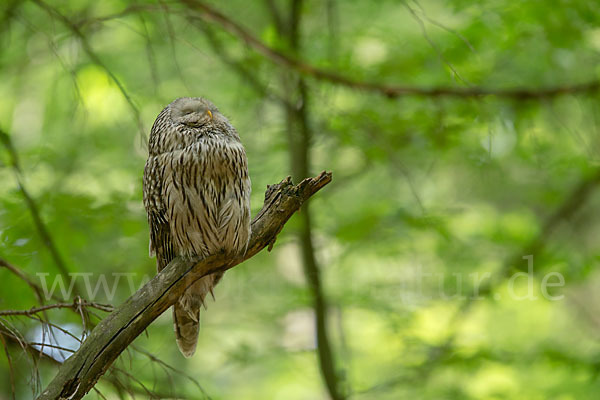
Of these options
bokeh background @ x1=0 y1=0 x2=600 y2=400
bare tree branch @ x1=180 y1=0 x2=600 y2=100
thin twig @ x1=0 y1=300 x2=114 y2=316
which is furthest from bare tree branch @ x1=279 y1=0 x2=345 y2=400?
thin twig @ x1=0 y1=300 x2=114 y2=316

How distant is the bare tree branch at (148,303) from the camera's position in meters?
1.99

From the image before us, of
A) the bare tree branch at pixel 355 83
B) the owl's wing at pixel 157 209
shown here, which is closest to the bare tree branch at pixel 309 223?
the bare tree branch at pixel 355 83

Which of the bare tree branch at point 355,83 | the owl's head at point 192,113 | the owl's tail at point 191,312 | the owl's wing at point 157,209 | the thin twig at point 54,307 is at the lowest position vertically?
the thin twig at point 54,307

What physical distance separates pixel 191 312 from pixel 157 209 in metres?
0.53

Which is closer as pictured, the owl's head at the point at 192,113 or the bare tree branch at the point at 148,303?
the bare tree branch at the point at 148,303

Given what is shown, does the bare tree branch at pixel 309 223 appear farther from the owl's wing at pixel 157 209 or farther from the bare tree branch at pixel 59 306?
the bare tree branch at pixel 59 306

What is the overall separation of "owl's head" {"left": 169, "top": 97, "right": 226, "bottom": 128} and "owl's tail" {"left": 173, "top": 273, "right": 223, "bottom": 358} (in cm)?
76

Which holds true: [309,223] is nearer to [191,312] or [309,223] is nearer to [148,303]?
[191,312]

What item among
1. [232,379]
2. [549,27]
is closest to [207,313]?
[232,379]

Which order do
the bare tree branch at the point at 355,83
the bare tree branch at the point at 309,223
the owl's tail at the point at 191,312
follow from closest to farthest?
1. the owl's tail at the point at 191,312
2. the bare tree branch at the point at 355,83
3. the bare tree branch at the point at 309,223

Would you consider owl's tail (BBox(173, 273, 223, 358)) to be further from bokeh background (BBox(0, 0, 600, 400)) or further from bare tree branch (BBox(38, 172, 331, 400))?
bokeh background (BBox(0, 0, 600, 400))

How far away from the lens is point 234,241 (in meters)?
2.64

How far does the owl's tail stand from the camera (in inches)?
116

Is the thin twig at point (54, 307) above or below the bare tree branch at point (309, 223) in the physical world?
below
